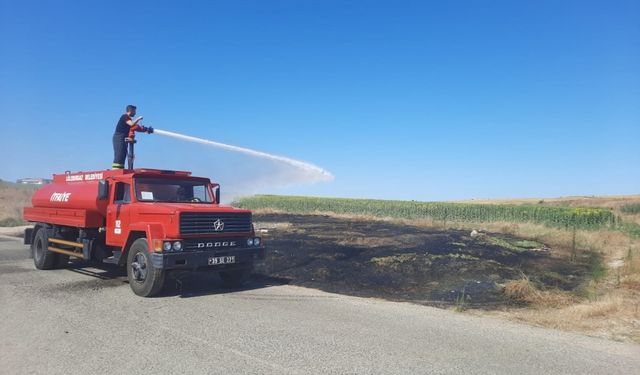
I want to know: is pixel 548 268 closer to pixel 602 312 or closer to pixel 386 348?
pixel 602 312

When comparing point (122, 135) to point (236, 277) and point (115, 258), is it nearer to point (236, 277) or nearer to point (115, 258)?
point (115, 258)

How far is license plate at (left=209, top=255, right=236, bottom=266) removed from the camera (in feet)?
29.1

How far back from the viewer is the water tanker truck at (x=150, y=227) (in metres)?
8.58

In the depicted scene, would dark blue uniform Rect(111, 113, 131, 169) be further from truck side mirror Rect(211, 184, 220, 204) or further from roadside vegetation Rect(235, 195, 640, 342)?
roadside vegetation Rect(235, 195, 640, 342)

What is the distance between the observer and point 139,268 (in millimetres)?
8875

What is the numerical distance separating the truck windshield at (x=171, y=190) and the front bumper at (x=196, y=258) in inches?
67.9

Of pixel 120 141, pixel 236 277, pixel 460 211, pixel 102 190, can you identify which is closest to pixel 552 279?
pixel 236 277

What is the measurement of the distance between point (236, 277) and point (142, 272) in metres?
2.10

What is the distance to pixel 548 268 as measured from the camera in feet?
47.1

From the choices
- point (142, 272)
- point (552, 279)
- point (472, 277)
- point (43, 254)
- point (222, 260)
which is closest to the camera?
point (142, 272)

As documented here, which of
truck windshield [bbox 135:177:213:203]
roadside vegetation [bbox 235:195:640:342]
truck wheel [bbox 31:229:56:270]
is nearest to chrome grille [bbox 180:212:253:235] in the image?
truck windshield [bbox 135:177:213:203]

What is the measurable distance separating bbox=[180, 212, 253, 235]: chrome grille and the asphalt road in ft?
4.35

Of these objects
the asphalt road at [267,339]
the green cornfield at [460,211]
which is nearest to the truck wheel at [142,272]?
the asphalt road at [267,339]

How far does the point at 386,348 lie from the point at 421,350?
45cm
